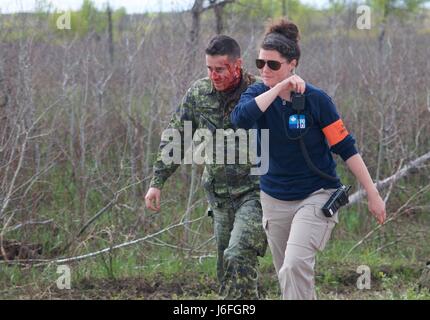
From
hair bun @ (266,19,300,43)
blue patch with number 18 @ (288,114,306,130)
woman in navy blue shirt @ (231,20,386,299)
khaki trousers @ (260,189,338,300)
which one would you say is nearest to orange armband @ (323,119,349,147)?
woman in navy blue shirt @ (231,20,386,299)

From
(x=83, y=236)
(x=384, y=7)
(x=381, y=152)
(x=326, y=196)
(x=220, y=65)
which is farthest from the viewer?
(x=384, y=7)

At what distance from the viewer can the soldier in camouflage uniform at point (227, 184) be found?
4805 millimetres

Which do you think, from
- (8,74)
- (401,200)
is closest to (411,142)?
(401,200)

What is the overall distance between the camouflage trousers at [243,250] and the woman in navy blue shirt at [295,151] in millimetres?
369

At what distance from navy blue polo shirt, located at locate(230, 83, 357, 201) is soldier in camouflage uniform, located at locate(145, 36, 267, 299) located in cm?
52

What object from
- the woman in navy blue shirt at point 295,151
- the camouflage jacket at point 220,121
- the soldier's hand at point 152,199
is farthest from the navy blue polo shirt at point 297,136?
the soldier's hand at point 152,199

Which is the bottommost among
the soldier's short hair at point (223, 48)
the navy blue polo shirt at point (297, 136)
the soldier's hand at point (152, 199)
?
the soldier's hand at point (152, 199)

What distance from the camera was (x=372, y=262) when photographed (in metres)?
7.47

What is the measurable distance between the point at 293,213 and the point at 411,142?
5273 millimetres

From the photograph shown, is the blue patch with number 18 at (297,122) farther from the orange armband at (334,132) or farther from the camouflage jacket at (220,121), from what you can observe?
the camouflage jacket at (220,121)

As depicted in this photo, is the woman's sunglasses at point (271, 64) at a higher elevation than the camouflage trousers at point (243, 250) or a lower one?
higher

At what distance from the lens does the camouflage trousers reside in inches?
189

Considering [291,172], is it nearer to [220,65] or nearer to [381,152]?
[220,65]

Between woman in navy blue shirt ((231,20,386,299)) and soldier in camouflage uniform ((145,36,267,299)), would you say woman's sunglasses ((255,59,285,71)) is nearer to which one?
woman in navy blue shirt ((231,20,386,299))
